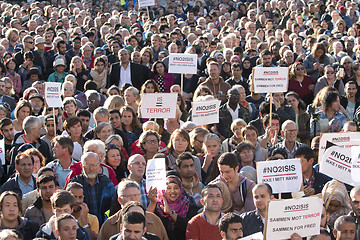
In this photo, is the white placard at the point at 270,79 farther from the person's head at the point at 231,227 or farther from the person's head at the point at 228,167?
the person's head at the point at 231,227

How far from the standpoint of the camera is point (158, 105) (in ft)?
35.8

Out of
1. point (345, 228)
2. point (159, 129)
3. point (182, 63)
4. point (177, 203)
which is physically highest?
point (182, 63)

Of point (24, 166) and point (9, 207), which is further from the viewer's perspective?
point (24, 166)

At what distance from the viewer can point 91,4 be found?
25000mm

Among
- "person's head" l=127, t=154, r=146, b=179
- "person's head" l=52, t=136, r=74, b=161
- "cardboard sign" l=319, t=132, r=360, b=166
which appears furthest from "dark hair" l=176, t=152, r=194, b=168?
"cardboard sign" l=319, t=132, r=360, b=166

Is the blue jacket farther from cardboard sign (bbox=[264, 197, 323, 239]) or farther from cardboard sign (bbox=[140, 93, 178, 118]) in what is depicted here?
cardboard sign (bbox=[264, 197, 323, 239])

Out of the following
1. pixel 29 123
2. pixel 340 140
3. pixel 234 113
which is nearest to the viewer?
pixel 340 140

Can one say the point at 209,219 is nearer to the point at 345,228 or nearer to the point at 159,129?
the point at 345,228

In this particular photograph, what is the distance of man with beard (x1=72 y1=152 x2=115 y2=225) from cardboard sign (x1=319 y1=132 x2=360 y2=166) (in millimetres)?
2616

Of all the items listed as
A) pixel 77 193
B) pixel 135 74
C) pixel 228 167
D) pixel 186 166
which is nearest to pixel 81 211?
pixel 77 193

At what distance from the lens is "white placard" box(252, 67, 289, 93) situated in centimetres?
1197

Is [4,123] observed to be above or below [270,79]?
below

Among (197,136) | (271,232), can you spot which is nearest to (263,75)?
(197,136)

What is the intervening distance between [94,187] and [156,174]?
0.82m
